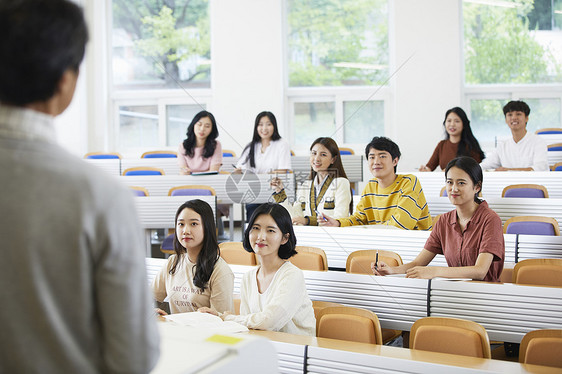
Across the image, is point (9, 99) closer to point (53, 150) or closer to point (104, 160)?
point (53, 150)

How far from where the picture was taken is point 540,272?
9.12ft

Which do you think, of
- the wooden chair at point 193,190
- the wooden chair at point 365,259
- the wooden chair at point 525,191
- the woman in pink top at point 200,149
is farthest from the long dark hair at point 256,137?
the wooden chair at point 365,259

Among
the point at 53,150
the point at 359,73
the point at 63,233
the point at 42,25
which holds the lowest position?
the point at 63,233

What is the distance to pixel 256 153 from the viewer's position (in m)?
5.72

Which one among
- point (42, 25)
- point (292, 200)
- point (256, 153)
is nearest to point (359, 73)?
point (256, 153)

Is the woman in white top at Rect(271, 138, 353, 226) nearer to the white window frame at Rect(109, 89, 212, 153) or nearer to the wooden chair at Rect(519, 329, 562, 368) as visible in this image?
the wooden chair at Rect(519, 329, 562, 368)

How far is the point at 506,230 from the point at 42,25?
3.59 meters

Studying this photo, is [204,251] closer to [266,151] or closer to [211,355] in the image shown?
[211,355]

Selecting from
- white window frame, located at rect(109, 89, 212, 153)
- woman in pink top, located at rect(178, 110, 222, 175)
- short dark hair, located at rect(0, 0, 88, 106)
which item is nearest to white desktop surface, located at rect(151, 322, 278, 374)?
short dark hair, located at rect(0, 0, 88, 106)

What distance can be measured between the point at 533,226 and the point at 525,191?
3.20 ft

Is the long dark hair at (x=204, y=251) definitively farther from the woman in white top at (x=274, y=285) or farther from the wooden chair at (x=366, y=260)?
the wooden chair at (x=366, y=260)

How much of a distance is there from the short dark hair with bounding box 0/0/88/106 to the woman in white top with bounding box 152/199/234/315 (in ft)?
6.48

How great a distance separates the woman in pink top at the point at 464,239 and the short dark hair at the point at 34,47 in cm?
228

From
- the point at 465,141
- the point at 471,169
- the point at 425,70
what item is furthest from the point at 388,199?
the point at 425,70
